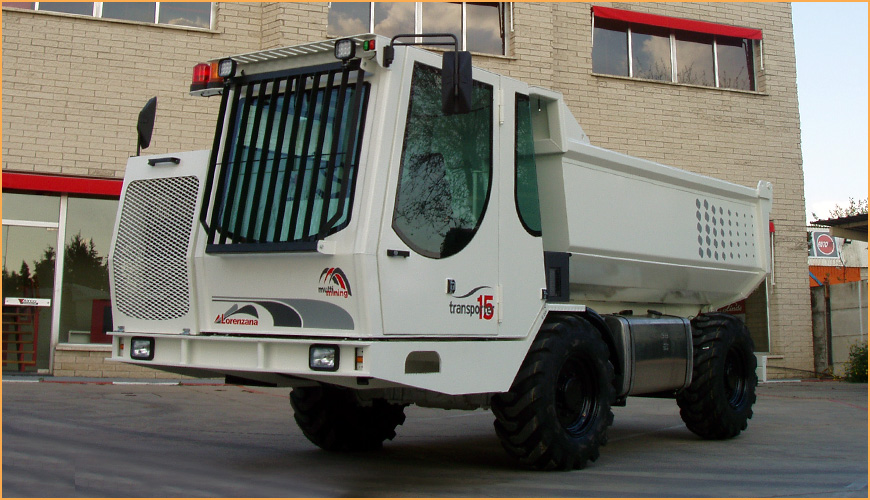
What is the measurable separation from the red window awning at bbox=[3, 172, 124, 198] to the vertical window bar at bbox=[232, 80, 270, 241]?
825 cm

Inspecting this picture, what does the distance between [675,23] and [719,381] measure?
11.4m

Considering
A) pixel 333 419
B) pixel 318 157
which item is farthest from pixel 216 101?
pixel 318 157

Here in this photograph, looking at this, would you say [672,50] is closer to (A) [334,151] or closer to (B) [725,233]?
(B) [725,233]

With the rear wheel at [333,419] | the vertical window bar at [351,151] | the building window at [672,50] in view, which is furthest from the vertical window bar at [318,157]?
the building window at [672,50]

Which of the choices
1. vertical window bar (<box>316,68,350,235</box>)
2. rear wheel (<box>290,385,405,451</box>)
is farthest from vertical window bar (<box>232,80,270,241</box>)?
rear wheel (<box>290,385,405,451</box>)

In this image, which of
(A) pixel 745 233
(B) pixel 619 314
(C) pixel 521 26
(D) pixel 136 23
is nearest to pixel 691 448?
(B) pixel 619 314

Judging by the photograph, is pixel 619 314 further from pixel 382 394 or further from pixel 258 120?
pixel 258 120

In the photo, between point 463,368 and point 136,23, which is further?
point 136,23

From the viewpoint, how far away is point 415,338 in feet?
19.0

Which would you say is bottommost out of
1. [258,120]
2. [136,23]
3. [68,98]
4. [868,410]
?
[868,410]

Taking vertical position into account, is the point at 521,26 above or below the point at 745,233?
above

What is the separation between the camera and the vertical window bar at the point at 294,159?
19.4 feet

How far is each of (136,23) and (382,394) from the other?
10.6 metres

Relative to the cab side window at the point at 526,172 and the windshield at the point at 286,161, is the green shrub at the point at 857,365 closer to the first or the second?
the cab side window at the point at 526,172
